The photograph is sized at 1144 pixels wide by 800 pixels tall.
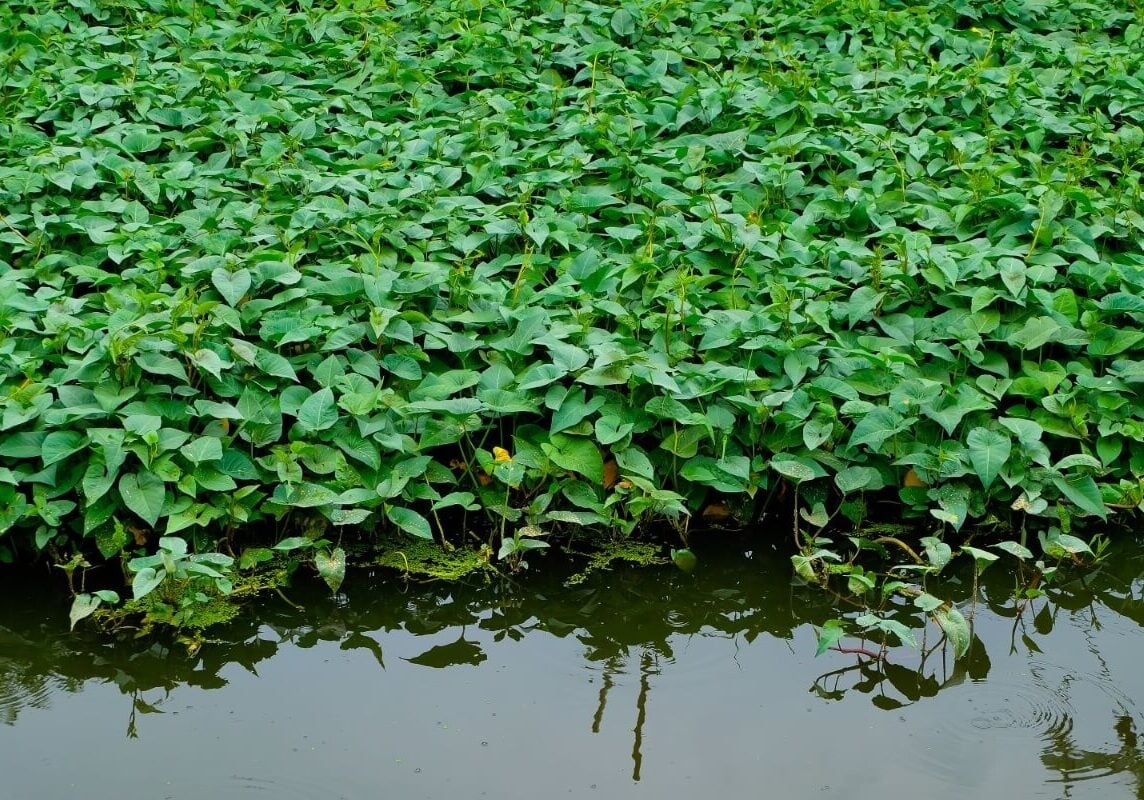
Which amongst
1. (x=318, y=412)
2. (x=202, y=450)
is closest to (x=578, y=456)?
(x=318, y=412)

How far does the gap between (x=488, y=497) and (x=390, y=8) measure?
3295 millimetres

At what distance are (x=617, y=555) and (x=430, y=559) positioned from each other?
44cm

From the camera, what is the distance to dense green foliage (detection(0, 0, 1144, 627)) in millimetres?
2801

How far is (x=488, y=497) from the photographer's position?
2867mm

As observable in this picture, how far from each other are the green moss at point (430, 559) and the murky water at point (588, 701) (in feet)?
0.12

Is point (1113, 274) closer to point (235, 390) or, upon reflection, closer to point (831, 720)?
point (831, 720)

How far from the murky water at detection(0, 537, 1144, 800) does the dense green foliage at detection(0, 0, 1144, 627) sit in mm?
191

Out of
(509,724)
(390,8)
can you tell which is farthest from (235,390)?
(390,8)

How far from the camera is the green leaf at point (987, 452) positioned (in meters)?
2.76

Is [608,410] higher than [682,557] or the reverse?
higher

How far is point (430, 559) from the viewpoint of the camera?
9.14 feet

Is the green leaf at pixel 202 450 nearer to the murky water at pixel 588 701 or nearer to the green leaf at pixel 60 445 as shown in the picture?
the green leaf at pixel 60 445

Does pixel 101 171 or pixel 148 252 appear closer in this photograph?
pixel 148 252

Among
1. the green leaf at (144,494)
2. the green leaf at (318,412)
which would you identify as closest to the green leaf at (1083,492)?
the green leaf at (318,412)
